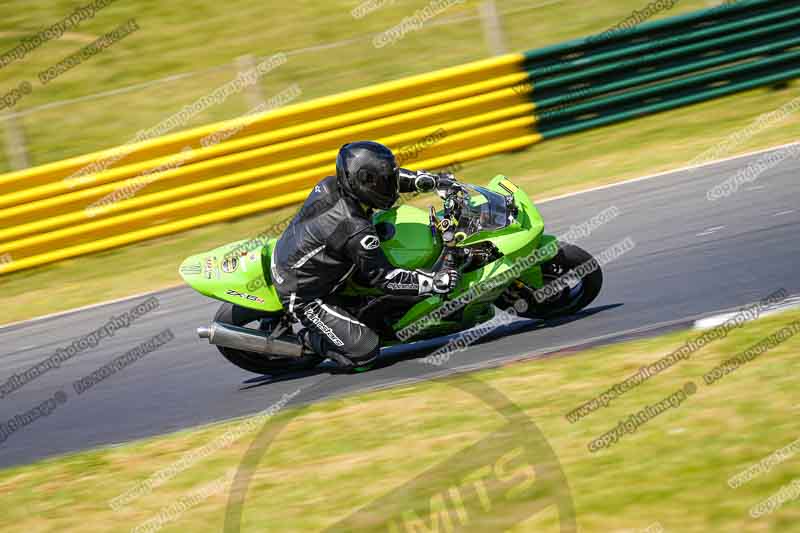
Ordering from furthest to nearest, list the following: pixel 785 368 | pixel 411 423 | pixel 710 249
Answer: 1. pixel 710 249
2. pixel 411 423
3. pixel 785 368

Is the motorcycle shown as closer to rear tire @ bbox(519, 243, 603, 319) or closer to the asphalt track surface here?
rear tire @ bbox(519, 243, 603, 319)

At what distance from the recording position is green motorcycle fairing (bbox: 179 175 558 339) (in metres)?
7.05

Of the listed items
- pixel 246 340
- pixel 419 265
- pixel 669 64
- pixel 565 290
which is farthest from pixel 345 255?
pixel 669 64

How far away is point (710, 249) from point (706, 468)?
4.09m

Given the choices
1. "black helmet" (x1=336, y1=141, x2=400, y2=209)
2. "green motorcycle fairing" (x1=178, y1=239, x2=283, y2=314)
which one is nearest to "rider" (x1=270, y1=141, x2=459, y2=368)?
"black helmet" (x1=336, y1=141, x2=400, y2=209)

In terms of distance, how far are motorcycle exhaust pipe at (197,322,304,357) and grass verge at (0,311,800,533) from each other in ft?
1.94

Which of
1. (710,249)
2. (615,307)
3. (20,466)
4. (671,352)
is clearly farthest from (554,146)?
(20,466)

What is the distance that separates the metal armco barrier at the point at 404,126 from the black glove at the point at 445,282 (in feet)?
18.9

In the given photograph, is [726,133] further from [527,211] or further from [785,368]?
[785,368]

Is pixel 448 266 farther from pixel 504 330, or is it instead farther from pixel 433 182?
pixel 504 330

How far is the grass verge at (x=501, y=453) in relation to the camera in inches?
184

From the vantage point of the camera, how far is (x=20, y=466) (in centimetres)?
695

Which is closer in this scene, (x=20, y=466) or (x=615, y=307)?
(x=20, y=466)

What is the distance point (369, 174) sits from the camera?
22.2 feet
